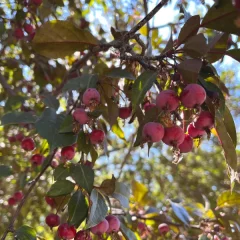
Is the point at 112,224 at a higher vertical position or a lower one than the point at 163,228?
higher

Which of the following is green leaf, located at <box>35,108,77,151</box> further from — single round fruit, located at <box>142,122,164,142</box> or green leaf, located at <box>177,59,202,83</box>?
green leaf, located at <box>177,59,202,83</box>

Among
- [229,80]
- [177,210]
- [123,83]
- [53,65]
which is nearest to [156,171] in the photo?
[229,80]

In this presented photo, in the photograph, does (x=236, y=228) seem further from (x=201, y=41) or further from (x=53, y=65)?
(x=53, y=65)

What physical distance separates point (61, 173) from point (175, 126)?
454mm

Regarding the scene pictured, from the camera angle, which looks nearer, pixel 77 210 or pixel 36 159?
pixel 77 210

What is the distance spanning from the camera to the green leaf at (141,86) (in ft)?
Result: 3.40

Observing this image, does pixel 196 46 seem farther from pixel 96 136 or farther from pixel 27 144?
pixel 27 144

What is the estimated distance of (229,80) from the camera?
3566 millimetres

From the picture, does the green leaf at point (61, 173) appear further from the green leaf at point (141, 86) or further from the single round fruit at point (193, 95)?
the single round fruit at point (193, 95)

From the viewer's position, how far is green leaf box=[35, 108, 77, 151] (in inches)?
49.4

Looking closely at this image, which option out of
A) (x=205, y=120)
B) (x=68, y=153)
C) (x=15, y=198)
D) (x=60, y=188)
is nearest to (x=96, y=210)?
(x=60, y=188)

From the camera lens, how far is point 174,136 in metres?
1.02

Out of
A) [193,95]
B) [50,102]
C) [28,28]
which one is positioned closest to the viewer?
[193,95]

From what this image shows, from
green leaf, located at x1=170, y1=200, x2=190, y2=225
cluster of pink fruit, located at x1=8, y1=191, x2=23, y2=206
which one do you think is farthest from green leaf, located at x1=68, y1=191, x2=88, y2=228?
cluster of pink fruit, located at x1=8, y1=191, x2=23, y2=206
